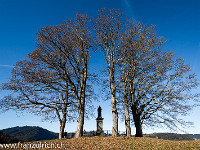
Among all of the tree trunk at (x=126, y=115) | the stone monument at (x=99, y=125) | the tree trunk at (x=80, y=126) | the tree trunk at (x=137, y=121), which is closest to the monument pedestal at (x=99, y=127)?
the stone monument at (x=99, y=125)

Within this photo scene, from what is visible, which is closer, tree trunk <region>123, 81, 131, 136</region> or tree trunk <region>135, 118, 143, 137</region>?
tree trunk <region>123, 81, 131, 136</region>

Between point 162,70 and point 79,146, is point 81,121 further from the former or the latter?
point 162,70

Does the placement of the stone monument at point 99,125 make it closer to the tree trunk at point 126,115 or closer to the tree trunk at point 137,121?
the tree trunk at point 126,115

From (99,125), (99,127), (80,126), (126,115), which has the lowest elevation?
(99,127)

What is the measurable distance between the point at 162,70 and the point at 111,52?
5408 millimetres

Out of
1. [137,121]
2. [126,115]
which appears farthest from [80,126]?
[137,121]

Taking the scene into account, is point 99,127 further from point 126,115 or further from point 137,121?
point 137,121

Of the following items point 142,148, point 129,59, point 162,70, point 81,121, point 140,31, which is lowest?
point 142,148

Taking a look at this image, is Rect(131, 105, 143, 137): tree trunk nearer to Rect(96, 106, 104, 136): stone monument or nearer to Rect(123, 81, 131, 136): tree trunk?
Rect(123, 81, 131, 136): tree trunk

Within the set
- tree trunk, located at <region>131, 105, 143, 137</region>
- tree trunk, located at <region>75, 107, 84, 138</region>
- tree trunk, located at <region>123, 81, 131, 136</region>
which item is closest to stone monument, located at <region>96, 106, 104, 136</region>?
tree trunk, located at <region>123, 81, 131, 136</region>

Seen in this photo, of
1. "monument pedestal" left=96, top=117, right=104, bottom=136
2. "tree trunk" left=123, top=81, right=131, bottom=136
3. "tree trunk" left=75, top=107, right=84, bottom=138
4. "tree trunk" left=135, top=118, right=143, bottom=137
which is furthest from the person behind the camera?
A: "monument pedestal" left=96, top=117, right=104, bottom=136

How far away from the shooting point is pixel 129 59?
51.9 ft

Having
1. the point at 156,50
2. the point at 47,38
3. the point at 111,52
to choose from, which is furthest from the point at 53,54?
the point at 156,50

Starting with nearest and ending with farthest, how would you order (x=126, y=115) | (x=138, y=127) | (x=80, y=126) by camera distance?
(x=80, y=126)
(x=126, y=115)
(x=138, y=127)
